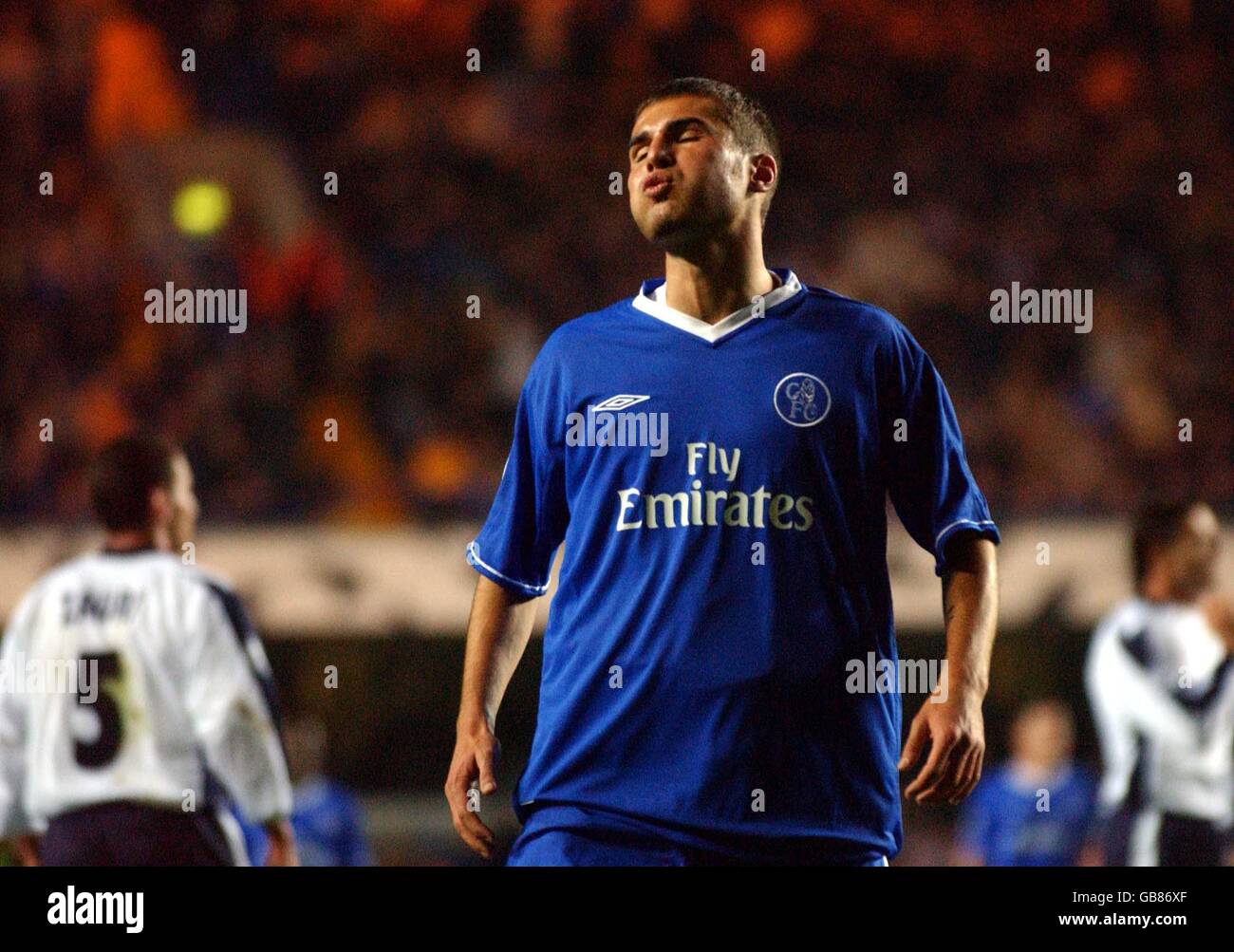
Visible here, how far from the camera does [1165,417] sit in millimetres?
6992

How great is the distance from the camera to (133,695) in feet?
14.6

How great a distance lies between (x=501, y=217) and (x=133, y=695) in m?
3.77

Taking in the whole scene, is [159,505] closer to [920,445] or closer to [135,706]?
[135,706]

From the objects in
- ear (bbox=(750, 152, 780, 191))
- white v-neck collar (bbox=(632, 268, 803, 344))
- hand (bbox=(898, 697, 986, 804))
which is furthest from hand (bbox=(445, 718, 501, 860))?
ear (bbox=(750, 152, 780, 191))

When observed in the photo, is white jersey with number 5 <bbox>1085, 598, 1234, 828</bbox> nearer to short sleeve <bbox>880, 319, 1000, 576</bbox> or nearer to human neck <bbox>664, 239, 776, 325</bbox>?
short sleeve <bbox>880, 319, 1000, 576</bbox>

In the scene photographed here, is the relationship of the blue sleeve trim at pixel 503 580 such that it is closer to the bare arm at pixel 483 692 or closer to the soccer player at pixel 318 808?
the bare arm at pixel 483 692

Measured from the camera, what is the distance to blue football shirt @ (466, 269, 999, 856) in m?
2.64

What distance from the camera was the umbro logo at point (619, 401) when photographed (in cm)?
278

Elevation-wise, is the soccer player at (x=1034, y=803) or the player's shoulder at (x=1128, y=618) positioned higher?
the player's shoulder at (x=1128, y=618)

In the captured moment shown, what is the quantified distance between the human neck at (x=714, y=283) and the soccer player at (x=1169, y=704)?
308cm

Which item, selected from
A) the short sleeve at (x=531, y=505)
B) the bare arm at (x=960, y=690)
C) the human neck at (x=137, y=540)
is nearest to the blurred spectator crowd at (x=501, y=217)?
the human neck at (x=137, y=540)

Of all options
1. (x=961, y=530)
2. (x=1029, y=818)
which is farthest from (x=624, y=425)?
(x=1029, y=818)

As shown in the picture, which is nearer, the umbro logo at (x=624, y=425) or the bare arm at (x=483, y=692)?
the bare arm at (x=483, y=692)

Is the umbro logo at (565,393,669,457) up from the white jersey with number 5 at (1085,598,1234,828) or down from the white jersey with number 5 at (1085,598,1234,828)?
up
